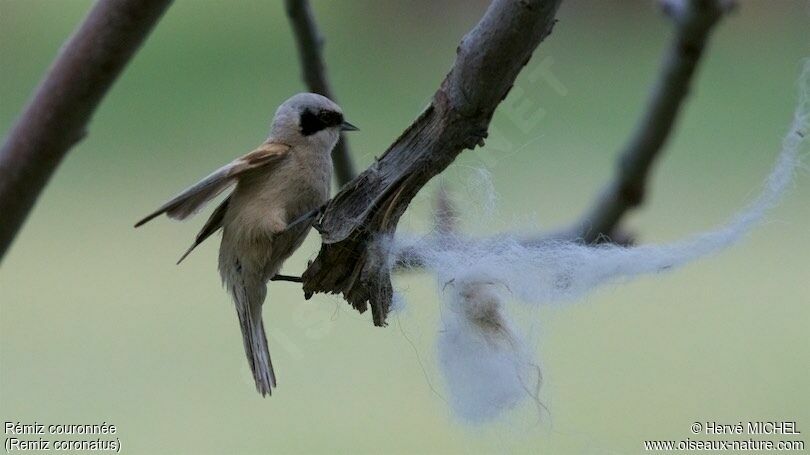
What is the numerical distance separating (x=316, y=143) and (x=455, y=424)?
330 millimetres

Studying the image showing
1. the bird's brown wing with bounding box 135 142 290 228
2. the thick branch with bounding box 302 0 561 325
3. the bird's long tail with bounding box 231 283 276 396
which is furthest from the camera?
the bird's long tail with bounding box 231 283 276 396

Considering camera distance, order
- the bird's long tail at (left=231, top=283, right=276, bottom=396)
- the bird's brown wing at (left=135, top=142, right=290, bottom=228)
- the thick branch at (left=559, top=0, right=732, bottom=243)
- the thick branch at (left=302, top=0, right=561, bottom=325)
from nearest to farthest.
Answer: the thick branch at (left=302, top=0, right=561, bottom=325) < the bird's brown wing at (left=135, top=142, right=290, bottom=228) < the bird's long tail at (left=231, top=283, right=276, bottom=396) < the thick branch at (left=559, top=0, right=732, bottom=243)

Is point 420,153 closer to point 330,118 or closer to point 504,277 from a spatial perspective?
point 504,277

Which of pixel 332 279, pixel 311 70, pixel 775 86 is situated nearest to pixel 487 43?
pixel 332 279

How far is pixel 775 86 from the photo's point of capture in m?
2.04

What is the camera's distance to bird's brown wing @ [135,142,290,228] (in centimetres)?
85

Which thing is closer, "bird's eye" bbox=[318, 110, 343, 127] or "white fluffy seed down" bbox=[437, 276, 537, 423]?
"white fluffy seed down" bbox=[437, 276, 537, 423]

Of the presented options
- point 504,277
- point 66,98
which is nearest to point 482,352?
point 504,277

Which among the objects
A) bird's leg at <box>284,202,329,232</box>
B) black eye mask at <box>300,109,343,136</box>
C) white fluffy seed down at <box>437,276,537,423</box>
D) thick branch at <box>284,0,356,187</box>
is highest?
thick branch at <box>284,0,356,187</box>

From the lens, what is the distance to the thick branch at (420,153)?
68cm

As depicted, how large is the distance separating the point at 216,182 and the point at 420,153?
0.23 m

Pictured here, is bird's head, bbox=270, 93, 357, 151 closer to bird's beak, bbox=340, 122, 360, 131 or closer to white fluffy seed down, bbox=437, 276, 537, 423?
bird's beak, bbox=340, 122, 360, 131

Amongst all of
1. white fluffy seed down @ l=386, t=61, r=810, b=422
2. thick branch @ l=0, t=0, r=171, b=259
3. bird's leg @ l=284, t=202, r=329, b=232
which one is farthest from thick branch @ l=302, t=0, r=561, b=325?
thick branch @ l=0, t=0, r=171, b=259

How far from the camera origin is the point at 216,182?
906 mm
